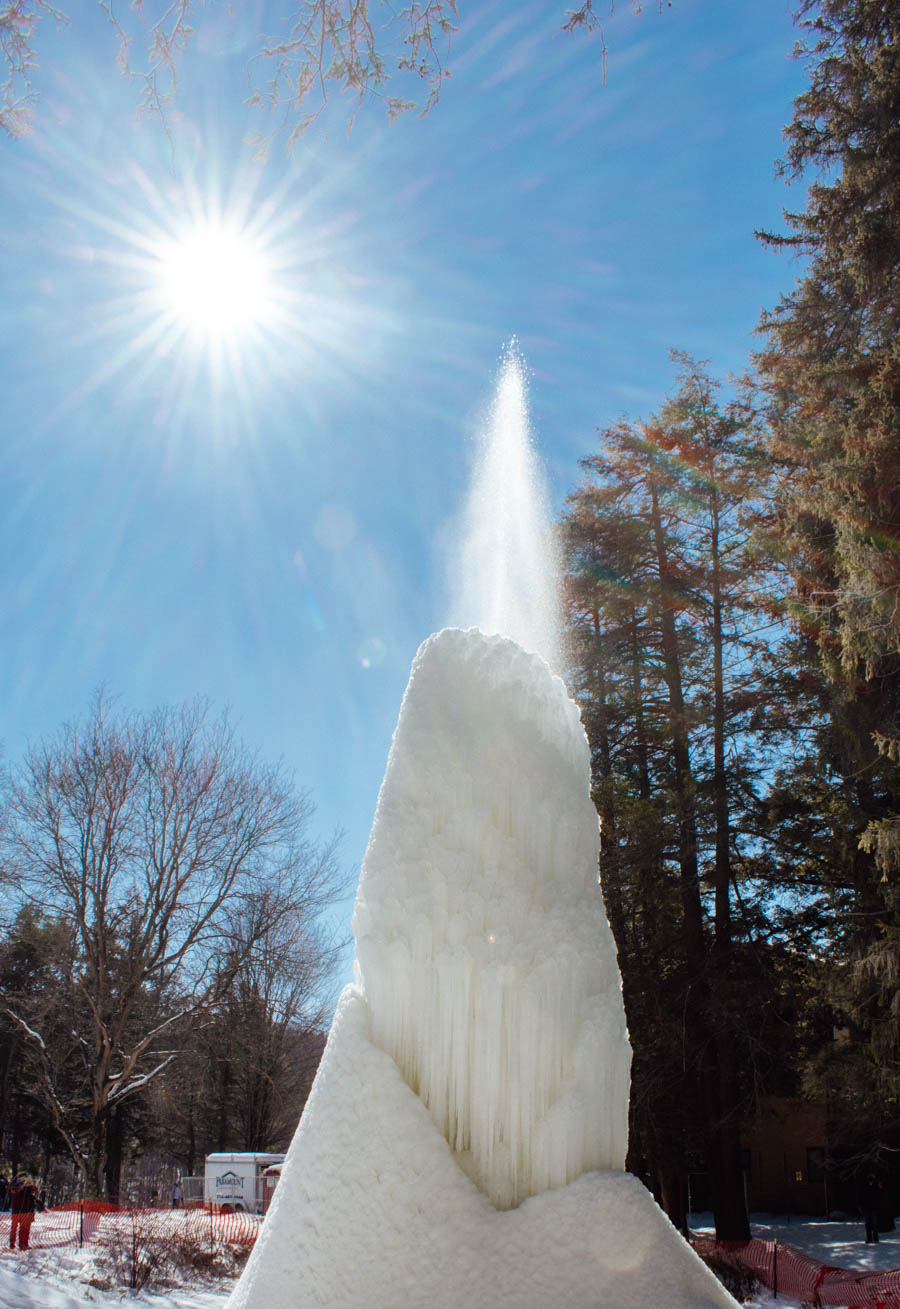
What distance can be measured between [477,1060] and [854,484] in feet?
30.7

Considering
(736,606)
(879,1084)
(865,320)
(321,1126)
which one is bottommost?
(879,1084)

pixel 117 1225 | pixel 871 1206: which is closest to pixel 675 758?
pixel 871 1206

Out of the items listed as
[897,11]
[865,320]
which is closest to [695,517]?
[865,320]

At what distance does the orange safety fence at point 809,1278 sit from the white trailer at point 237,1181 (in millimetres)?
13428

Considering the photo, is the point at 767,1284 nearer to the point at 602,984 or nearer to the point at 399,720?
the point at 602,984

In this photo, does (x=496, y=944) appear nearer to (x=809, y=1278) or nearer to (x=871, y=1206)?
(x=809, y=1278)

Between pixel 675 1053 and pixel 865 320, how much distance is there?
42.0 feet

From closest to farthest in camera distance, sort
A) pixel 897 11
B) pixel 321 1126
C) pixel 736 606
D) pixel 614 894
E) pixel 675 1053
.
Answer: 1. pixel 321 1126
2. pixel 897 11
3. pixel 675 1053
4. pixel 614 894
5. pixel 736 606

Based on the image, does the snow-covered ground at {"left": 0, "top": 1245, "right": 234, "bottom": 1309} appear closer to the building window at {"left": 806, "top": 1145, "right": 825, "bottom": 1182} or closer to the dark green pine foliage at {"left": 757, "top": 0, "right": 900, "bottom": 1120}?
the dark green pine foliage at {"left": 757, "top": 0, "right": 900, "bottom": 1120}

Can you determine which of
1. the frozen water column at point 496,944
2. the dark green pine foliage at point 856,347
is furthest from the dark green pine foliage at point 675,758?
the frozen water column at point 496,944

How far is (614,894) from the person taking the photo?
60.1 feet

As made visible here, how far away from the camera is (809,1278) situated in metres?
13.2

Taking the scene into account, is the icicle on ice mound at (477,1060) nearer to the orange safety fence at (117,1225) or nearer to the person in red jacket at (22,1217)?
the person in red jacket at (22,1217)

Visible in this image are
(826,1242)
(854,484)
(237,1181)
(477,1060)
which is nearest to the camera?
(477,1060)
